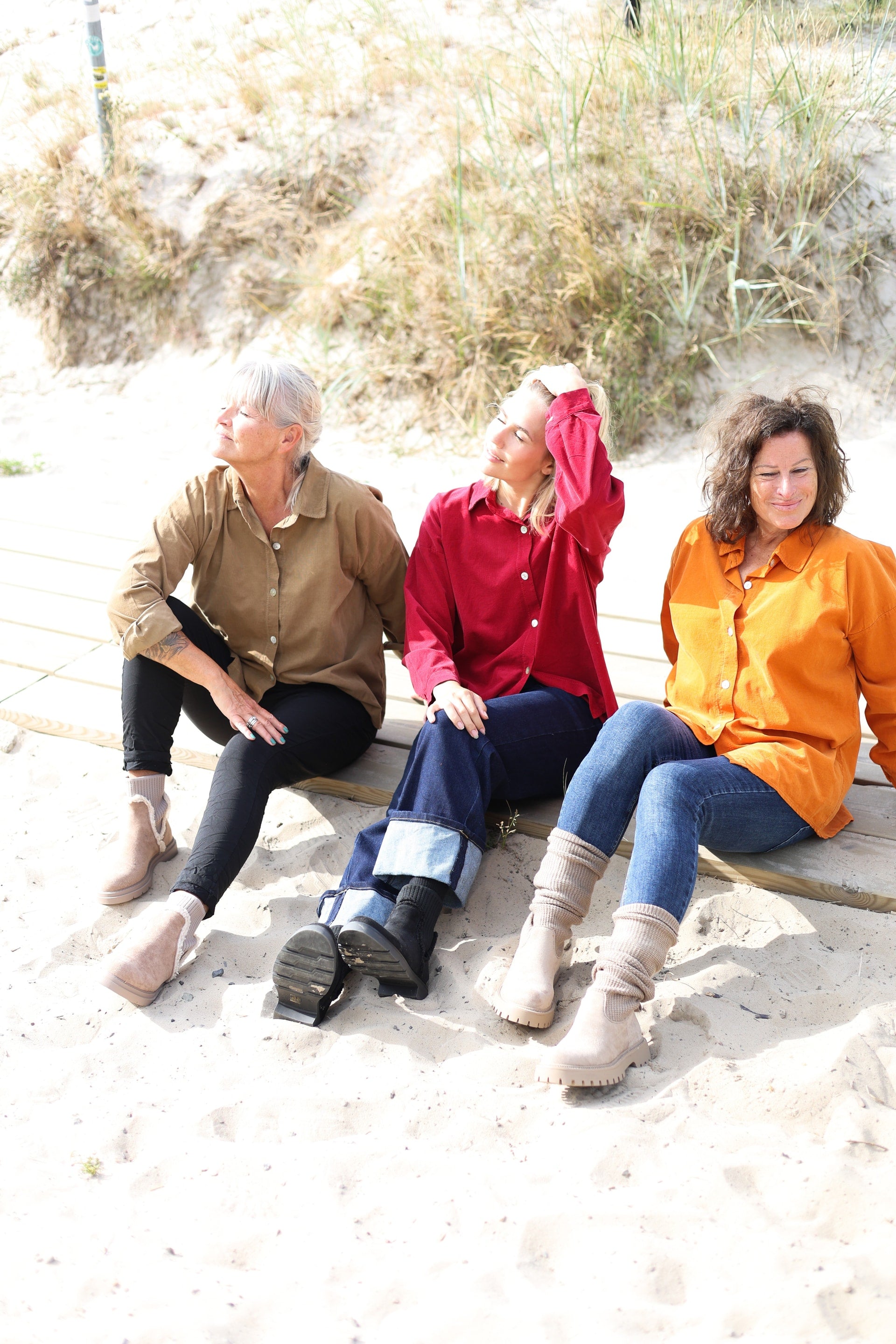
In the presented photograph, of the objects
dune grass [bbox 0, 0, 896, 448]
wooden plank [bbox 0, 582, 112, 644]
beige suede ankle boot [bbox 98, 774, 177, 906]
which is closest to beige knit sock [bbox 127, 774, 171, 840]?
beige suede ankle boot [bbox 98, 774, 177, 906]

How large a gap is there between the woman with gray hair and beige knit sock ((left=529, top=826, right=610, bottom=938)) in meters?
0.62

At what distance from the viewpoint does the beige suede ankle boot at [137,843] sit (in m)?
2.36

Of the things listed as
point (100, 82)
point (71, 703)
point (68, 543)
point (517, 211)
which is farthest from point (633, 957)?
point (100, 82)

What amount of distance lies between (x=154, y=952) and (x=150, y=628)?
2.27ft

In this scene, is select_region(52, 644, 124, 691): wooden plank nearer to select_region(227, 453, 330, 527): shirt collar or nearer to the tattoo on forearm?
the tattoo on forearm

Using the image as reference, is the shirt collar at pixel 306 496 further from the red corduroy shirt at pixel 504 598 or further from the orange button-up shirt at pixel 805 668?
the orange button-up shirt at pixel 805 668

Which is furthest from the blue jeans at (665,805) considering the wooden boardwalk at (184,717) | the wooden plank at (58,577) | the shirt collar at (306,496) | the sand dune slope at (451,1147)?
the wooden plank at (58,577)

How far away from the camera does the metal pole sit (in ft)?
20.6

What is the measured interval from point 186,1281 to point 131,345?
5945 millimetres

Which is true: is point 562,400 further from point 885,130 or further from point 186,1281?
point 885,130

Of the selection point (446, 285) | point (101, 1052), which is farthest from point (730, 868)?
point (446, 285)

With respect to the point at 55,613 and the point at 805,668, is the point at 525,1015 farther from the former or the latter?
the point at 55,613

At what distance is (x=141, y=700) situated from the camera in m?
2.41

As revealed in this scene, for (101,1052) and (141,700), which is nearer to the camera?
(101,1052)
